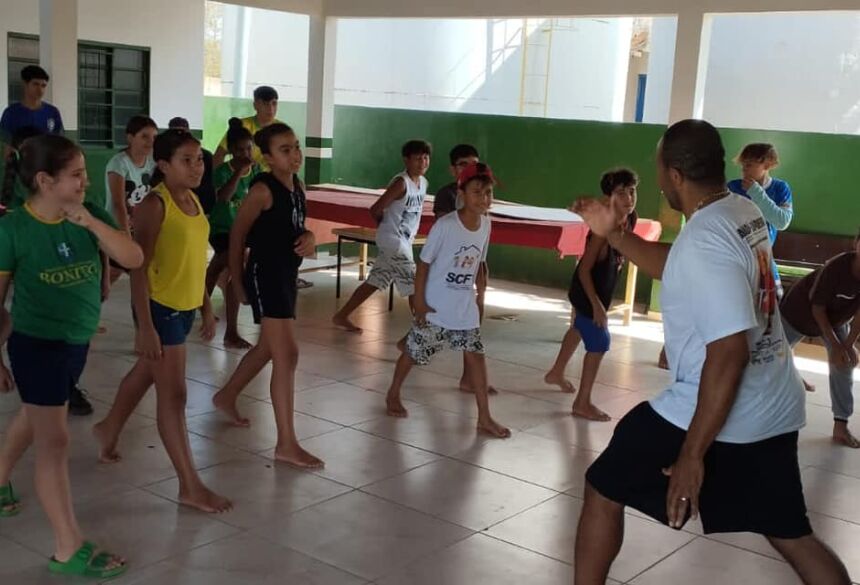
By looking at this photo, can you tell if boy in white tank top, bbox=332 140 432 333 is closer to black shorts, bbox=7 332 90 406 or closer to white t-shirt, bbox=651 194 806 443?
black shorts, bbox=7 332 90 406

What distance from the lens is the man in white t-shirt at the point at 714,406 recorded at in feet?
9.10

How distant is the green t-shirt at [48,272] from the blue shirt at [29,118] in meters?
5.03

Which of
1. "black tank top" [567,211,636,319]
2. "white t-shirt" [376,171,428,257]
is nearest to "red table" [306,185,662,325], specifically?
"white t-shirt" [376,171,428,257]

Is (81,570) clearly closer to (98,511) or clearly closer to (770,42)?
(98,511)

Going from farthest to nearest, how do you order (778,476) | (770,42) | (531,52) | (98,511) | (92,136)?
1. (531,52)
2. (770,42)
3. (92,136)
4. (98,511)
5. (778,476)

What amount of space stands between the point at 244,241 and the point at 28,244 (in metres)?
1.36

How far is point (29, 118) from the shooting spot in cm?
820

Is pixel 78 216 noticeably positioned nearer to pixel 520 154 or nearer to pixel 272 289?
pixel 272 289

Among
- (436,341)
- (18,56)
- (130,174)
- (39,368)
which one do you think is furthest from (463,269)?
(18,56)

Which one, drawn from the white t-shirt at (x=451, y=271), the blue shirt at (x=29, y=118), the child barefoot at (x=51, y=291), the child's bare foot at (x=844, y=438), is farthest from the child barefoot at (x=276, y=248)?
the blue shirt at (x=29, y=118)

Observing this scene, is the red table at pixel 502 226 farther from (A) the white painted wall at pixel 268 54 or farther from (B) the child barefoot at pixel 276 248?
(A) the white painted wall at pixel 268 54

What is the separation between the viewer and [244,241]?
4.72 metres

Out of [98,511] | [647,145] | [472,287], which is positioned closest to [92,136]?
[647,145]

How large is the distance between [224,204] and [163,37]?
5042 mm
